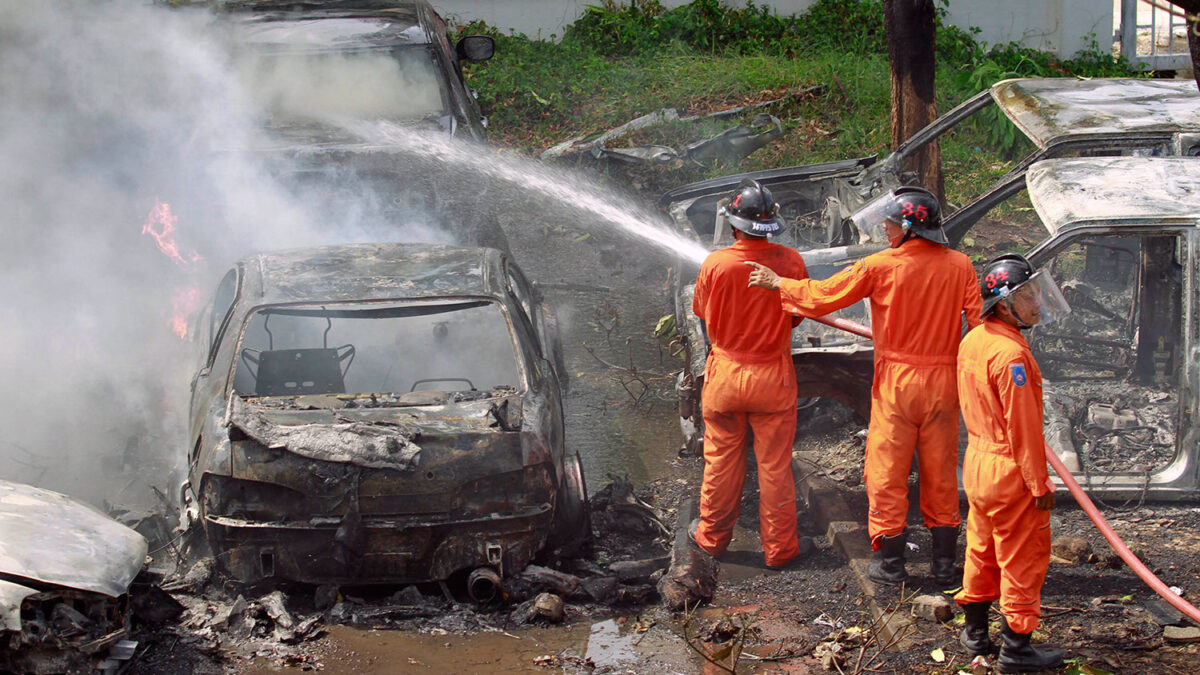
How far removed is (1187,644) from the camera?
14.7ft

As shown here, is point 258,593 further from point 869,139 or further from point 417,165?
point 869,139

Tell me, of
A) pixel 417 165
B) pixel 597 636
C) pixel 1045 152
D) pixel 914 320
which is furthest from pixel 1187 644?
pixel 417 165

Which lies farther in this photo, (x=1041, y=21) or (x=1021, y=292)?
(x=1041, y=21)

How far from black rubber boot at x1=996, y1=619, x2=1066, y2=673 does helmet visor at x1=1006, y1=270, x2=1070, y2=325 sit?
3.84 feet

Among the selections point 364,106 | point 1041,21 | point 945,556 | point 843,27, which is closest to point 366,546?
point 945,556

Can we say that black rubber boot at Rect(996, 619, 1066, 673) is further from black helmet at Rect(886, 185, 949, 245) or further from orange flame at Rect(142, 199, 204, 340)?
orange flame at Rect(142, 199, 204, 340)

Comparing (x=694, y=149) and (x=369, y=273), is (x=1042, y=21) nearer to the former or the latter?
(x=694, y=149)

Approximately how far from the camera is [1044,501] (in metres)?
4.09

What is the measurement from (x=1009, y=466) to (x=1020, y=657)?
0.75m

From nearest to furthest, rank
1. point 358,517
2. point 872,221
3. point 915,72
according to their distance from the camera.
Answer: point 358,517, point 872,221, point 915,72

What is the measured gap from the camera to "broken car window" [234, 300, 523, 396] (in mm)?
5648

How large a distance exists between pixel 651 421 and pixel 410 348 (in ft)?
7.09

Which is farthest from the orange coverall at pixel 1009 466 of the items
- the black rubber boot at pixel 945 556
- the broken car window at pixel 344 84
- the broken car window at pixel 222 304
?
the broken car window at pixel 344 84

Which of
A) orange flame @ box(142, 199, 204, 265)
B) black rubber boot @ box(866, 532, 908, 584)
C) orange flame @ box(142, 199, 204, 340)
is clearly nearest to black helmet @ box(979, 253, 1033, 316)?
black rubber boot @ box(866, 532, 908, 584)
